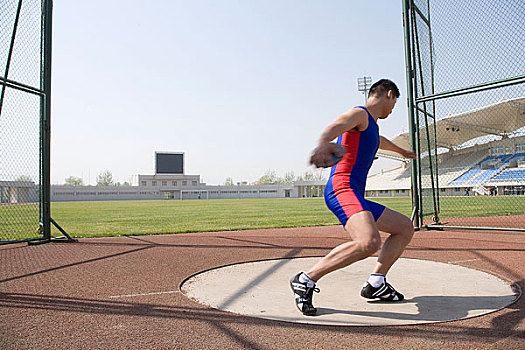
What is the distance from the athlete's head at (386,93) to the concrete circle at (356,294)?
5.60ft

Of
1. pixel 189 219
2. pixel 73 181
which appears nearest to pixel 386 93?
pixel 189 219

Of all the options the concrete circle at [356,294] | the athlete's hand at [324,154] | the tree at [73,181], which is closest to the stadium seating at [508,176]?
the concrete circle at [356,294]

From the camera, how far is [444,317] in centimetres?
333

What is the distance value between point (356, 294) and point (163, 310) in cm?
180

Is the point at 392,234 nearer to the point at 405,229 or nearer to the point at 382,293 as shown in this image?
the point at 405,229

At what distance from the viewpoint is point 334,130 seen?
10.5 feet

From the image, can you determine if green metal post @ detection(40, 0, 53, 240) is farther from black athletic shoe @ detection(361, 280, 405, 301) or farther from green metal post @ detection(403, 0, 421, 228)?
green metal post @ detection(403, 0, 421, 228)

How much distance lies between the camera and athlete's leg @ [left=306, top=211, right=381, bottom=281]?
11.1ft

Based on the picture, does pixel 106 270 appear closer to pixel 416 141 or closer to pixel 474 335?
pixel 474 335

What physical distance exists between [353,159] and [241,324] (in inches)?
63.5

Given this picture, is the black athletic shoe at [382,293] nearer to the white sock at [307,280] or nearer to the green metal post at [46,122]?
the white sock at [307,280]

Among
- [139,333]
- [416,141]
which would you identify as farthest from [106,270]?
[416,141]

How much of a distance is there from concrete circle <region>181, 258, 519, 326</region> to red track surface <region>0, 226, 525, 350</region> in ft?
0.50

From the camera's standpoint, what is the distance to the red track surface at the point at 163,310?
2.84 m
